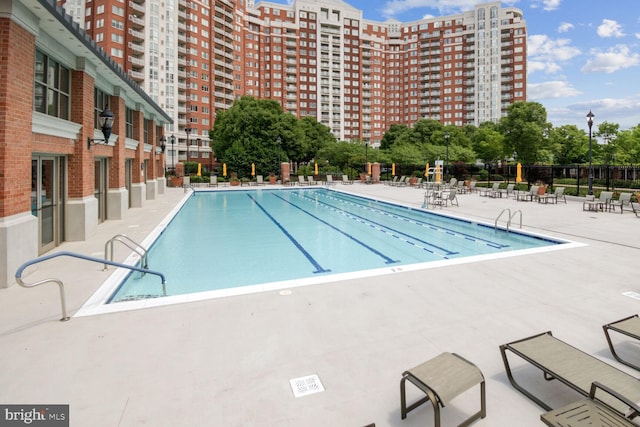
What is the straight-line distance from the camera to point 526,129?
39469 millimetres

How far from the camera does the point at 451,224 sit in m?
15.5

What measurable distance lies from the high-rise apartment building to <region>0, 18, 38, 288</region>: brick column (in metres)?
66.6

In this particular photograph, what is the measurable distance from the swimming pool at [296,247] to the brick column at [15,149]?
1.91 metres

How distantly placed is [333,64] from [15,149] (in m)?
104

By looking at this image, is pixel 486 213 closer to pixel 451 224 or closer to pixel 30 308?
pixel 451 224

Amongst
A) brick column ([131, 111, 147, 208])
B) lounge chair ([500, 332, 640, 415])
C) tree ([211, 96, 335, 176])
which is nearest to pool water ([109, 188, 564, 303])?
brick column ([131, 111, 147, 208])

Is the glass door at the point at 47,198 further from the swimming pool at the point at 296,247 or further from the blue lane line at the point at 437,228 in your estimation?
the blue lane line at the point at 437,228

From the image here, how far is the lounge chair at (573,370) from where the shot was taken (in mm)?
3131

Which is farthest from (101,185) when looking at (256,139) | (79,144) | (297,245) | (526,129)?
(526,129)

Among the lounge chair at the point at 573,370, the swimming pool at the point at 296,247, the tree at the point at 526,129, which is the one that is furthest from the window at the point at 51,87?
the tree at the point at 526,129

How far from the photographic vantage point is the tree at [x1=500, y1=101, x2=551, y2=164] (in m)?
39.6

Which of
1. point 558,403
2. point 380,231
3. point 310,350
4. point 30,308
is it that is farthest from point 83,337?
point 380,231

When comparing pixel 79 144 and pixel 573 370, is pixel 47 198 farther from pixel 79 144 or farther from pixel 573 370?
pixel 573 370

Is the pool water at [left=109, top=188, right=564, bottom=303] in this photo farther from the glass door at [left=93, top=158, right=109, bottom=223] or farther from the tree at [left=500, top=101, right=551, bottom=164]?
the tree at [left=500, top=101, right=551, bottom=164]
